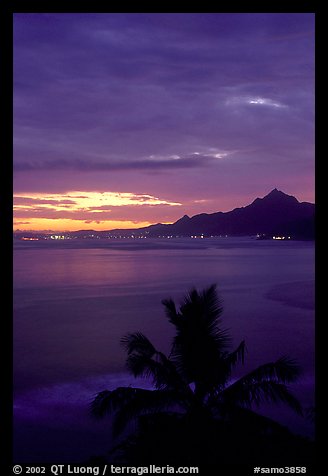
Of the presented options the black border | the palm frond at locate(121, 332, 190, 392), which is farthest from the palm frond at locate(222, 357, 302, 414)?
the black border

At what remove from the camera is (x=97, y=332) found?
16.0 m

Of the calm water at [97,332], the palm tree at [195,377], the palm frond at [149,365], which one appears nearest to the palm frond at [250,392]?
the palm tree at [195,377]

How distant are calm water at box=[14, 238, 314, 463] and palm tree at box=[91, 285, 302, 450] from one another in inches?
181

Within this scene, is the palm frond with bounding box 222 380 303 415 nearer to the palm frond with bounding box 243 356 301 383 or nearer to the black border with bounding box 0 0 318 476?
the palm frond with bounding box 243 356 301 383

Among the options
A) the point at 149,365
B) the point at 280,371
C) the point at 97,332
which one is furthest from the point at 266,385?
the point at 97,332

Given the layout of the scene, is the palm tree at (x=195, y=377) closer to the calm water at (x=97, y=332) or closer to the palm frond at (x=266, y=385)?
the palm frond at (x=266, y=385)

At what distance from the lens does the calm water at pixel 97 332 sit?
26.8 feet

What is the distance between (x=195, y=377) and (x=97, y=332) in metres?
13.0

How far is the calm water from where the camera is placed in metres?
8.16

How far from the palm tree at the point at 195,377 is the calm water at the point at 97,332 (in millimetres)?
4604

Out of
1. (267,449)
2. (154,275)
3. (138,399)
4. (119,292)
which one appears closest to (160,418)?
(138,399)
